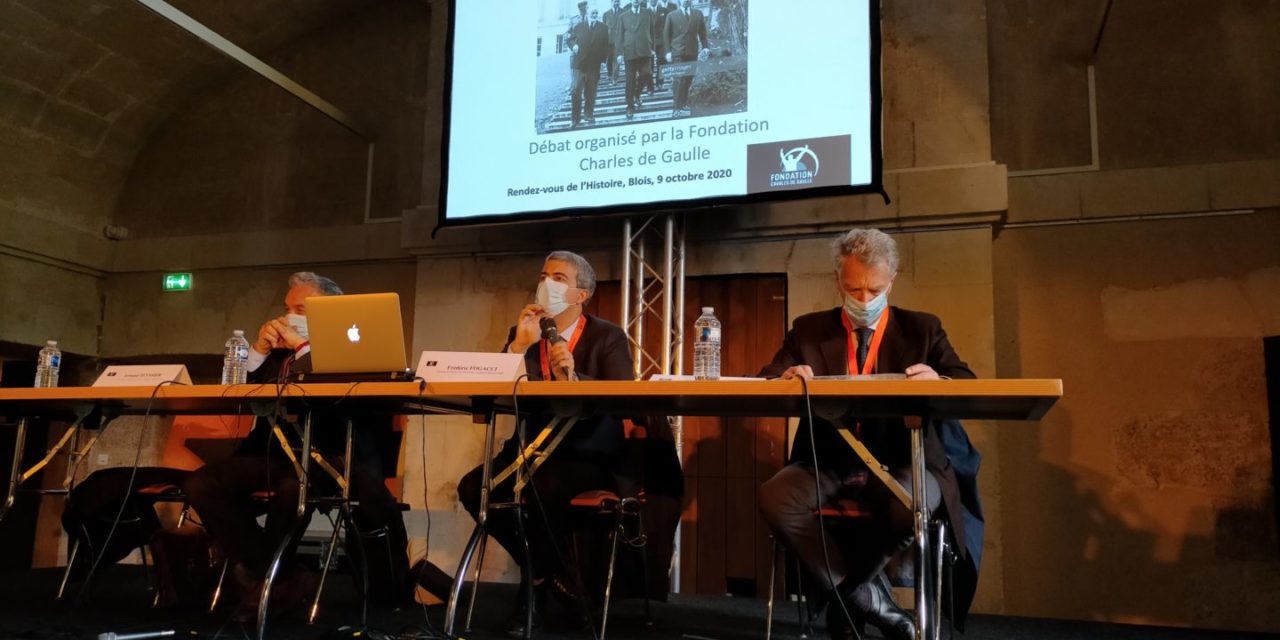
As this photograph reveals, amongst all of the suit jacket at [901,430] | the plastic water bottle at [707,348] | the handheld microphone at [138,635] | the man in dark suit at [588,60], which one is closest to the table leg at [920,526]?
the suit jacket at [901,430]

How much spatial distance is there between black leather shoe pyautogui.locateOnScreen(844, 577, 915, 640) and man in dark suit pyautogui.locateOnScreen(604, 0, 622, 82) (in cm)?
307

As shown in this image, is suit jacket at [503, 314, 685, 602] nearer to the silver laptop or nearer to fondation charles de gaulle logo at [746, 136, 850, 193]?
the silver laptop

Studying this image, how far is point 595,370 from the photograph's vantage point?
3164 mm

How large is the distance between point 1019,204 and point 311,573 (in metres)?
3.62

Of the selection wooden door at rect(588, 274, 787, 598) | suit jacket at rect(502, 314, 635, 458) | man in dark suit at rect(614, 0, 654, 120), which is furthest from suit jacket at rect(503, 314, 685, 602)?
man in dark suit at rect(614, 0, 654, 120)

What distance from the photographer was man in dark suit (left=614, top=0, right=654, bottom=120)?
460 cm

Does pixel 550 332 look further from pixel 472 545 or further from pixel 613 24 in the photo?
pixel 613 24

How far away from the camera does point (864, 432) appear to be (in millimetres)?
2617

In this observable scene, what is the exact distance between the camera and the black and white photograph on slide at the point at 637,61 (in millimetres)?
4469

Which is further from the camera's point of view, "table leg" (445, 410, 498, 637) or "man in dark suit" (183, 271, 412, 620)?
"man in dark suit" (183, 271, 412, 620)

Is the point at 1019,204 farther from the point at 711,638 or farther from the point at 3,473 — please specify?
the point at 3,473

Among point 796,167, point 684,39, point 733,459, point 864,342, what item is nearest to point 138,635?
point 864,342

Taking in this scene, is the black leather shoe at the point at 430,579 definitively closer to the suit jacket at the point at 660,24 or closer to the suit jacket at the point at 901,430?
the suit jacket at the point at 901,430

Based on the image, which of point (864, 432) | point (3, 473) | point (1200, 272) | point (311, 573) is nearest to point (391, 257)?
point (311, 573)
